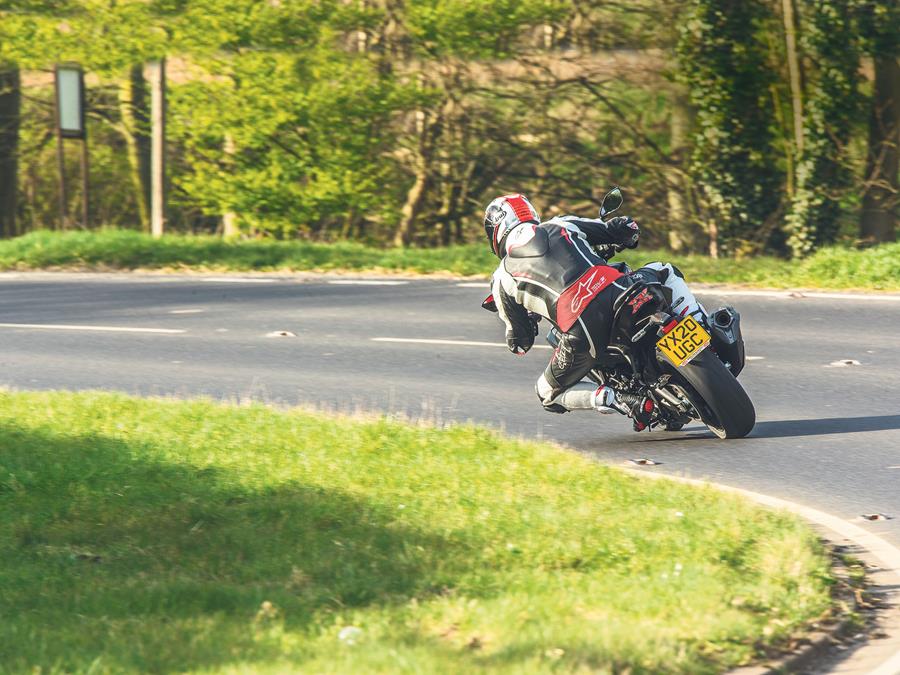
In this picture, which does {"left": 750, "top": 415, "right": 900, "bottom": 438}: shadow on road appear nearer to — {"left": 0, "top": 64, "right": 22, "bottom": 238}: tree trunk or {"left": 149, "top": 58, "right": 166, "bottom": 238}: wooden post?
{"left": 149, "top": 58, "right": 166, "bottom": 238}: wooden post

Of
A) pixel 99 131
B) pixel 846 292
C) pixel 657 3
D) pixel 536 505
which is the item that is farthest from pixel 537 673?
pixel 99 131

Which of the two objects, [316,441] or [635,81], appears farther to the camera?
[635,81]

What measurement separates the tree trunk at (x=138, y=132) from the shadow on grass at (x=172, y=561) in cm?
1814

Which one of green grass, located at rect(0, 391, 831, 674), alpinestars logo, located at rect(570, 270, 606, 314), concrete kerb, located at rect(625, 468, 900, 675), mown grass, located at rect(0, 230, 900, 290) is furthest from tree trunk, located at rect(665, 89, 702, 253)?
concrete kerb, located at rect(625, 468, 900, 675)

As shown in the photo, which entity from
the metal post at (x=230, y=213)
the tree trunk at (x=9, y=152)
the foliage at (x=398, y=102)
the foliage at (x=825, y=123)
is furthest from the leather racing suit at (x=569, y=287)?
the tree trunk at (x=9, y=152)

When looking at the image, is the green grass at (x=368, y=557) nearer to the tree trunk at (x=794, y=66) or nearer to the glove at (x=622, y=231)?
the glove at (x=622, y=231)

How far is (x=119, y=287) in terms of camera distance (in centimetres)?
1769

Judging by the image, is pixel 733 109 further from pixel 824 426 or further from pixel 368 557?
pixel 368 557

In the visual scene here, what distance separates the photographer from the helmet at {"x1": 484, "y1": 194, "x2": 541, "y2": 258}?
9.45 meters

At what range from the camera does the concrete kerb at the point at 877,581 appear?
5.54 metres

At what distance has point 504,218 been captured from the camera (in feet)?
31.1

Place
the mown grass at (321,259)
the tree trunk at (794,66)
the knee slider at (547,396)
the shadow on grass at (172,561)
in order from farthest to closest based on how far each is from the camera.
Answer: the tree trunk at (794,66), the mown grass at (321,259), the knee slider at (547,396), the shadow on grass at (172,561)

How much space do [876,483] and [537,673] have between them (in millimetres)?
3852

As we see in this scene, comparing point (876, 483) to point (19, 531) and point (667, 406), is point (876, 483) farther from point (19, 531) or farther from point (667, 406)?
point (19, 531)
